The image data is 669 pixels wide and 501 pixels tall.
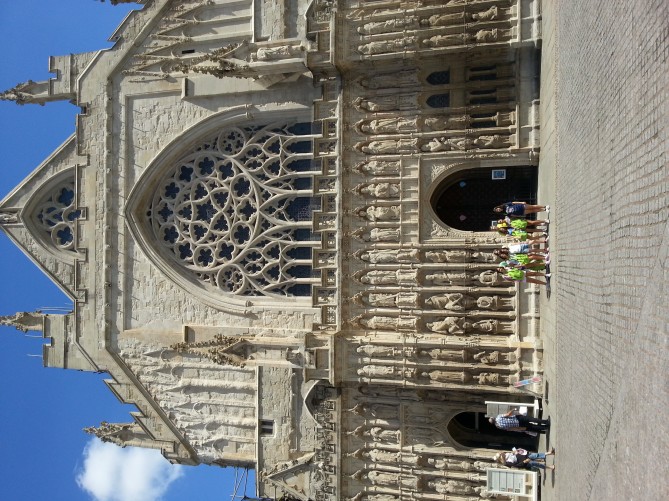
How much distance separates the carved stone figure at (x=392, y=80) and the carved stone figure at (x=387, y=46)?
0.74m

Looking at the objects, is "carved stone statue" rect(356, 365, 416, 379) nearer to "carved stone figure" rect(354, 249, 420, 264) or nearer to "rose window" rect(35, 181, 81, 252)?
"carved stone figure" rect(354, 249, 420, 264)

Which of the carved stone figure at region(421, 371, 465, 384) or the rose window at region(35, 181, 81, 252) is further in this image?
the rose window at region(35, 181, 81, 252)

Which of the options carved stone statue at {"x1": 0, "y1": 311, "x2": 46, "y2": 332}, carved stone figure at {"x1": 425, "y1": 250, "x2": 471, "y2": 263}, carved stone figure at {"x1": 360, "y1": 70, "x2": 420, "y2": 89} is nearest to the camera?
carved stone figure at {"x1": 425, "y1": 250, "x2": 471, "y2": 263}

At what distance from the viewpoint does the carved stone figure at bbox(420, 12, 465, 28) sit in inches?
560

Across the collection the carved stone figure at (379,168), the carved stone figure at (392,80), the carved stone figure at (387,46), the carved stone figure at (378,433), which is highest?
the carved stone figure at (387,46)

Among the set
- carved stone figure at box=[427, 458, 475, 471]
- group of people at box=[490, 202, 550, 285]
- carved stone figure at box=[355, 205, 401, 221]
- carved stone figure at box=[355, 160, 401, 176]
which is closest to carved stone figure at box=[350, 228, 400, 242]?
carved stone figure at box=[355, 205, 401, 221]

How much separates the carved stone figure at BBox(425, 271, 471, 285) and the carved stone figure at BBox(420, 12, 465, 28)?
575cm

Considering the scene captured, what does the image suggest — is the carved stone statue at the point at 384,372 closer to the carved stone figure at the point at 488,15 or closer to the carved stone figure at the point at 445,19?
the carved stone figure at the point at 445,19

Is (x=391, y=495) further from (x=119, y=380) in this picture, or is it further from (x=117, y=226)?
(x=117, y=226)

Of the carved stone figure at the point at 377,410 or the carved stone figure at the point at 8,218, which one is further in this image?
the carved stone figure at the point at 8,218

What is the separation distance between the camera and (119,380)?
1777cm

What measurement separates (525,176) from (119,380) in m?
12.3

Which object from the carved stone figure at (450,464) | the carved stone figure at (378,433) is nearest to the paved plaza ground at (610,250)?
the carved stone figure at (450,464)

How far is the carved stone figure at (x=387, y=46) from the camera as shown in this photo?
14.5 m
